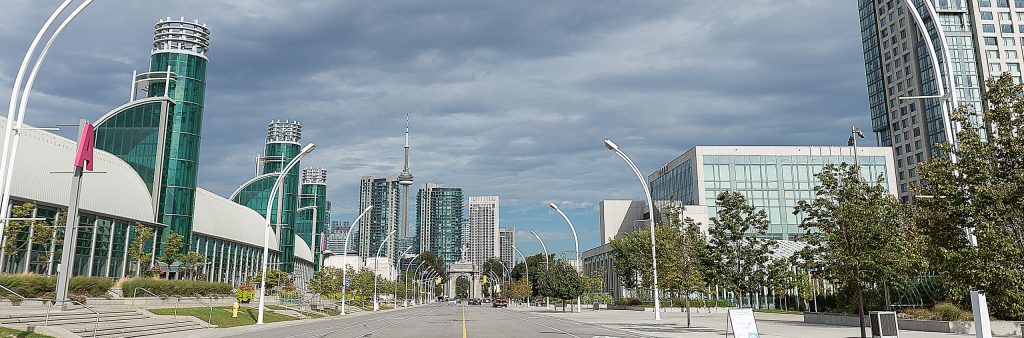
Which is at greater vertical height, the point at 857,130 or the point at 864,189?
the point at 857,130

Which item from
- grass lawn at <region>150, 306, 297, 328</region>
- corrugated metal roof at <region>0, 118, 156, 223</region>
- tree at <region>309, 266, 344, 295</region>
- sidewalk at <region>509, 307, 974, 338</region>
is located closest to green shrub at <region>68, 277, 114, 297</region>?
grass lawn at <region>150, 306, 297, 328</region>

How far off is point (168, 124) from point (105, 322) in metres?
38.3

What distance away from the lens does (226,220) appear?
82.1m

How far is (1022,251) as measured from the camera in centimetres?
1496

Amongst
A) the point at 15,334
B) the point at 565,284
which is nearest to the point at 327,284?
the point at 565,284

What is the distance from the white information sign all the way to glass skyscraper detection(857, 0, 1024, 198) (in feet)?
317

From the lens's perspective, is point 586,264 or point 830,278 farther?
point 586,264

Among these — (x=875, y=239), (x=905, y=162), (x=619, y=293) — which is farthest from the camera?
(x=905, y=162)

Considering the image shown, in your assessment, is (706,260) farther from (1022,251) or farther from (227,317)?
(227,317)

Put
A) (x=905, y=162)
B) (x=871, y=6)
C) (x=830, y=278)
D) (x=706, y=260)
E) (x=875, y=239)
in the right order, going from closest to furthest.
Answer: (x=875, y=239) < (x=830, y=278) < (x=706, y=260) < (x=905, y=162) < (x=871, y=6)

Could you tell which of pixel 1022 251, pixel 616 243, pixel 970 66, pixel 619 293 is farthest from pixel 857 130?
pixel 970 66

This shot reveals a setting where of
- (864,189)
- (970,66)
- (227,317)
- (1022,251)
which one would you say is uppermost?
(970,66)

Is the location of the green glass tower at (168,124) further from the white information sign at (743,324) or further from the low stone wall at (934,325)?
the white information sign at (743,324)

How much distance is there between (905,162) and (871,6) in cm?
3086
